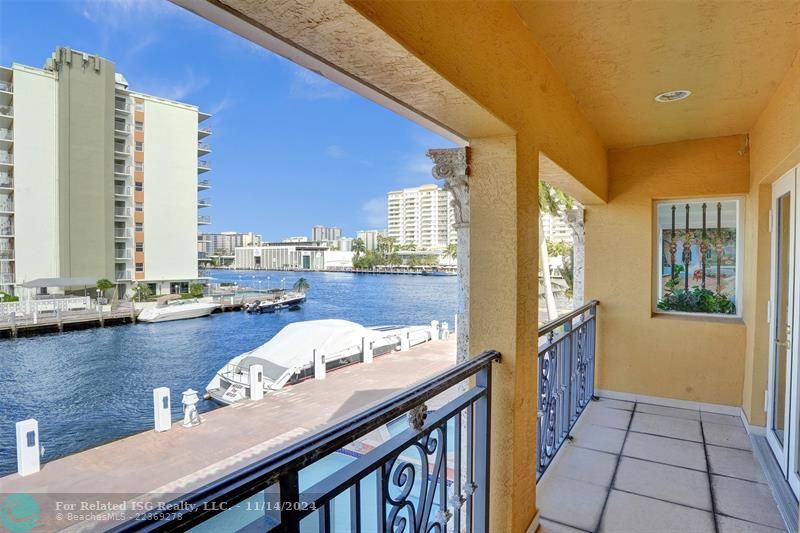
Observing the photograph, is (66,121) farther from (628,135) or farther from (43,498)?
(628,135)

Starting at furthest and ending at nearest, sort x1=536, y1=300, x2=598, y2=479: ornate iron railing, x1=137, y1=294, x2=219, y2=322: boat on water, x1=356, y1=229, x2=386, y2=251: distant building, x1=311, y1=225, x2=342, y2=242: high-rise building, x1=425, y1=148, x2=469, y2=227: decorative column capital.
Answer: x1=356, y1=229, x2=386, y2=251: distant building → x1=311, y1=225, x2=342, y2=242: high-rise building → x1=137, y1=294, x2=219, y2=322: boat on water → x1=536, y1=300, x2=598, y2=479: ornate iron railing → x1=425, y1=148, x2=469, y2=227: decorative column capital

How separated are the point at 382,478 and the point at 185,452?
804 cm

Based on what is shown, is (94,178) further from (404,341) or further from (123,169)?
(404,341)

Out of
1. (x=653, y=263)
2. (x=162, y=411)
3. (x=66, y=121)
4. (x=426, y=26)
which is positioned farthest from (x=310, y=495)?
(x=162, y=411)

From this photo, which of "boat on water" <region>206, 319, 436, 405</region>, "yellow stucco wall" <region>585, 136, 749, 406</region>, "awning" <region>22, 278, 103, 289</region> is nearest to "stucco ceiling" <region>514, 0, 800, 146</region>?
"yellow stucco wall" <region>585, 136, 749, 406</region>

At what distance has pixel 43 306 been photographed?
5770mm

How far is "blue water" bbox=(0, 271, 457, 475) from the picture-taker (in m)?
8.17

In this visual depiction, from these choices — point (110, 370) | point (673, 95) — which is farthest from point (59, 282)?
point (110, 370)

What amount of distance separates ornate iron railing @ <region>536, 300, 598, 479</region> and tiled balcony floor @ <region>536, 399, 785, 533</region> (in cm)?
13

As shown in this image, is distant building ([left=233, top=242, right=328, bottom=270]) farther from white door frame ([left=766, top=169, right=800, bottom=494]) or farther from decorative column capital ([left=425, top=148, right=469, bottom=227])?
white door frame ([left=766, top=169, right=800, bottom=494])

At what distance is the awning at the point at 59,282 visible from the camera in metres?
4.47

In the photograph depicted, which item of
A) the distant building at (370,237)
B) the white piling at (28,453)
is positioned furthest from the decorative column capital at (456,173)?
the distant building at (370,237)

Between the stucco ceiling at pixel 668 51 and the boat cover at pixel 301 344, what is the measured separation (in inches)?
427

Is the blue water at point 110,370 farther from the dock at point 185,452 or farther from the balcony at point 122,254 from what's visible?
the dock at point 185,452
